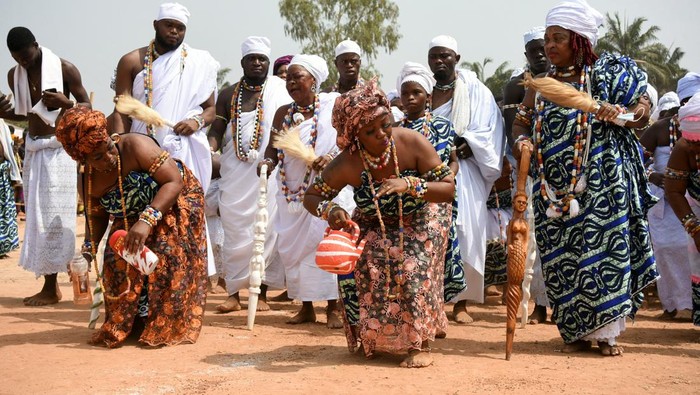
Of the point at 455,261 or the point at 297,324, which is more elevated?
the point at 455,261

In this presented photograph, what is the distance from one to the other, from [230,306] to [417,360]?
349 centimetres

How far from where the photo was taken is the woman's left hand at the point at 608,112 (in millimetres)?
6051

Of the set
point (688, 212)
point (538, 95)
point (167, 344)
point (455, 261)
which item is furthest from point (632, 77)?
point (167, 344)

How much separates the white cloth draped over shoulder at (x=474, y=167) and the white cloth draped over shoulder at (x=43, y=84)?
4.01 metres

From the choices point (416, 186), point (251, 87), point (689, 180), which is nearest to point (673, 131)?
point (689, 180)

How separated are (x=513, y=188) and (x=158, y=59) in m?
3.86

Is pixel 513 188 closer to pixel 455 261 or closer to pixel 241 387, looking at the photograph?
pixel 455 261

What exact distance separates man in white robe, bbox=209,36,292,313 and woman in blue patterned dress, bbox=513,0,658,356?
11.5ft

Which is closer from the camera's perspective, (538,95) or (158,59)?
(538,95)

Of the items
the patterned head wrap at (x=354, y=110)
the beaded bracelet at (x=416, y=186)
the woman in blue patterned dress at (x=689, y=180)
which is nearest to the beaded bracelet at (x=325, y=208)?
the patterned head wrap at (x=354, y=110)

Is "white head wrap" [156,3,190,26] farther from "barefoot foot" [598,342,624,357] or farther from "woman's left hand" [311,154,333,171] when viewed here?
"barefoot foot" [598,342,624,357]

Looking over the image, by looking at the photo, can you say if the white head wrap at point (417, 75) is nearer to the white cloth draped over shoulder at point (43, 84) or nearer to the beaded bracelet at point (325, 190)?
the beaded bracelet at point (325, 190)

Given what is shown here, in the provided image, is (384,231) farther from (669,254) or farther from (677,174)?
(669,254)

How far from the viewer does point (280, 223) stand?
27.3ft
